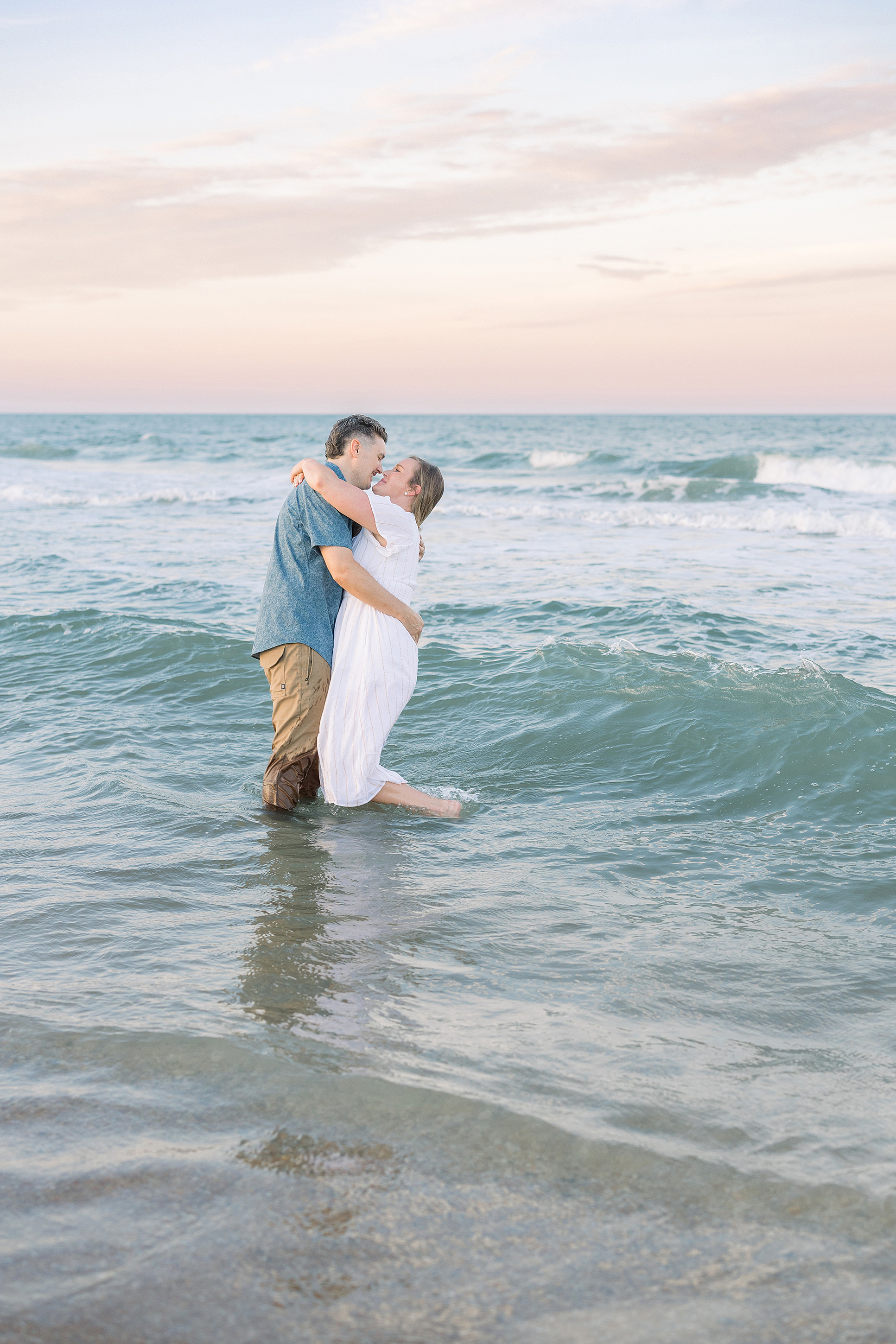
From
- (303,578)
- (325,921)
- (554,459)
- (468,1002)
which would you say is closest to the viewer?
(468,1002)

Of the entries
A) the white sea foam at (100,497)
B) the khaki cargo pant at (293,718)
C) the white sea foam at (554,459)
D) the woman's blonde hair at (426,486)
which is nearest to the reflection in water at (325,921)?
the khaki cargo pant at (293,718)

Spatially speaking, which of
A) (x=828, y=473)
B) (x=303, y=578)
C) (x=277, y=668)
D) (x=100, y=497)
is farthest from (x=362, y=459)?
(x=828, y=473)

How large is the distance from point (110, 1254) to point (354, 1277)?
48 centimetres

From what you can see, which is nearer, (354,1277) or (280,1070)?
(354,1277)

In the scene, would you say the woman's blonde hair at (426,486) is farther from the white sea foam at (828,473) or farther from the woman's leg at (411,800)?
the white sea foam at (828,473)

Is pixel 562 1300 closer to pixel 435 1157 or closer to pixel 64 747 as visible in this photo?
pixel 435 1157

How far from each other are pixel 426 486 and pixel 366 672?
3.14 feet

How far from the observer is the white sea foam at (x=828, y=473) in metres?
31.7

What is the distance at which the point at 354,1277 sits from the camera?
1.97m

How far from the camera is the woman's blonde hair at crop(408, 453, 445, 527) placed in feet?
16.4

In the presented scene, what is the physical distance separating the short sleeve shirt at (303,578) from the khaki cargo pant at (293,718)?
7 centimetres

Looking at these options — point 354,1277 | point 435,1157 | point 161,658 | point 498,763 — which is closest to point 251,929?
point 435,1157

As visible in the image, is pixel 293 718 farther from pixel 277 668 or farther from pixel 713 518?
pixel 713 518

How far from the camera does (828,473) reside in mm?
34281
